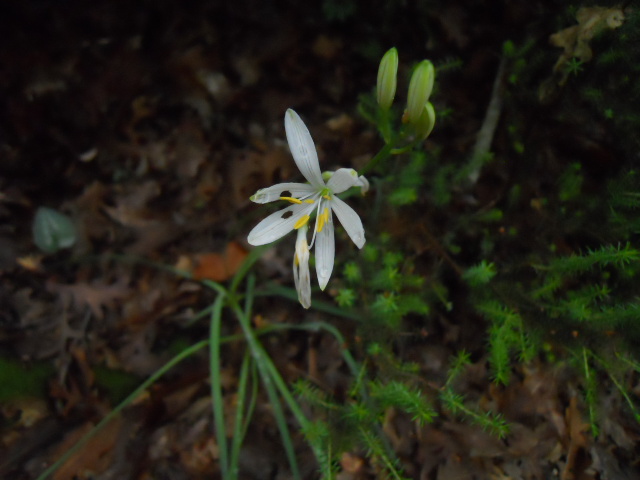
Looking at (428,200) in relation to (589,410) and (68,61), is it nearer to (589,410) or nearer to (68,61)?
(589,410)

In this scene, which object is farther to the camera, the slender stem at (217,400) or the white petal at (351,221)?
the slender stem at (217,400)

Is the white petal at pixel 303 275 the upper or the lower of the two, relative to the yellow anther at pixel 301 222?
lower

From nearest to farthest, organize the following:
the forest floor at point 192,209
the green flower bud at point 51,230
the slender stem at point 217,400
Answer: the slender stem at point 217,400 → the forest floor at point 192,209 → the green flower bud at point 51,230

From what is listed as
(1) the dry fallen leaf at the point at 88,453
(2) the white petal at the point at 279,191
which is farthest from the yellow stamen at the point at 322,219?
(1) the dry fallen leaf at the point at 88,453

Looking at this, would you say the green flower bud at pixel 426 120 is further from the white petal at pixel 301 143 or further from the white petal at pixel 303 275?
the white petal at pixel 303 275

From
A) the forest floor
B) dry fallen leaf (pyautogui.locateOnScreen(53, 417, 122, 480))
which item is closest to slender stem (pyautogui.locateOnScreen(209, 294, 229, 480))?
the forest floor

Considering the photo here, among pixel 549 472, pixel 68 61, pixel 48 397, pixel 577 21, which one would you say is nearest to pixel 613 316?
pixel 549 472

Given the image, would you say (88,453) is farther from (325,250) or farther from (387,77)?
(387,77)

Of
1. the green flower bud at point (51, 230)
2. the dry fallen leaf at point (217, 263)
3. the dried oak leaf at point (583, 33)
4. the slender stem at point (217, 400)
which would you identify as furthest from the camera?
the dry fallen leaf at point (217, 263)
